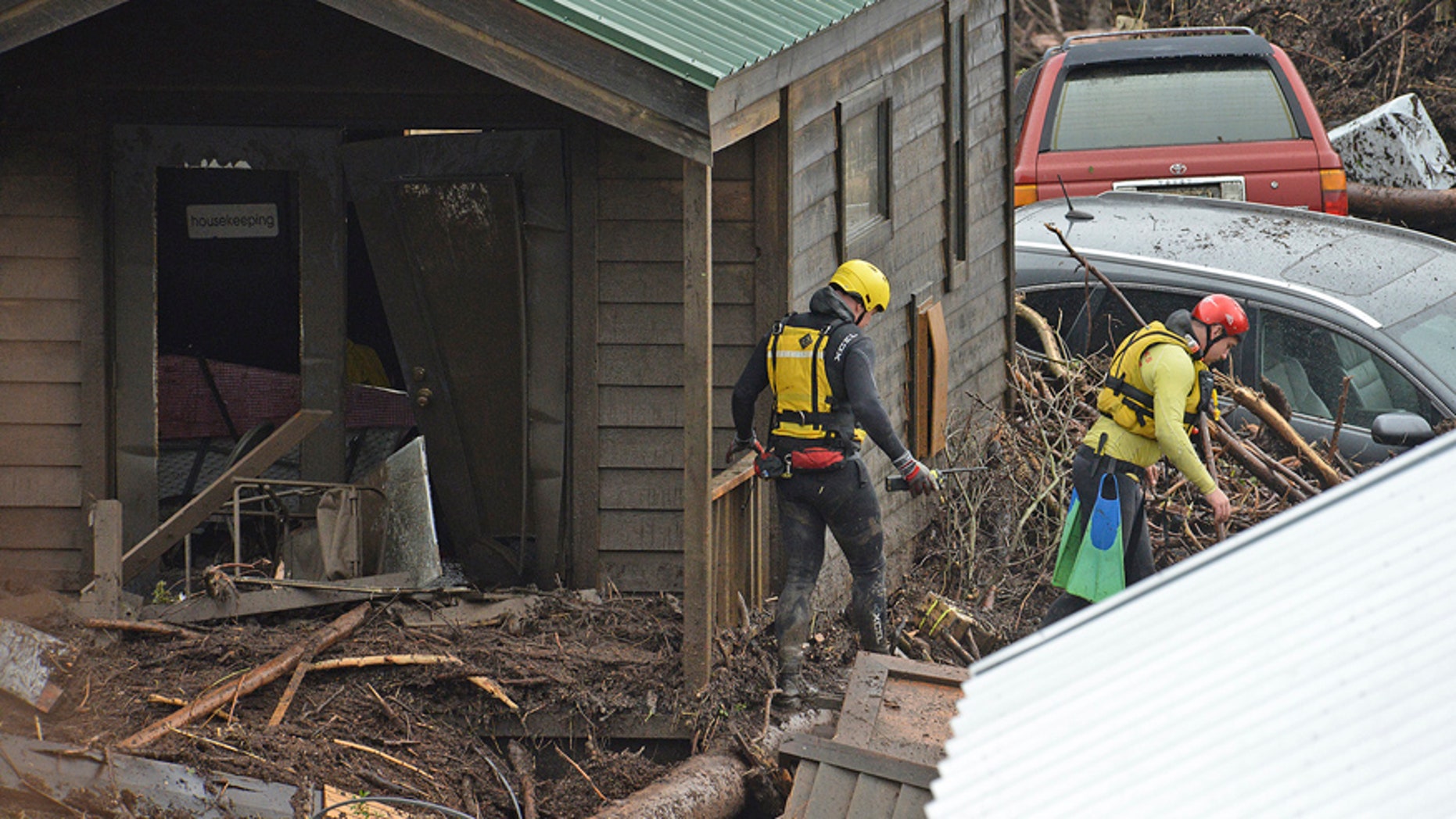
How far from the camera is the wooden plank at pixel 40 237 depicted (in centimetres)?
775

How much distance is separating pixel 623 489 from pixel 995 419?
3.16 m

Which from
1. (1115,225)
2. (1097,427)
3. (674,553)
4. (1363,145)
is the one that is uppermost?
(1363,145)

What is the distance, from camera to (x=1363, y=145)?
15.7 metres

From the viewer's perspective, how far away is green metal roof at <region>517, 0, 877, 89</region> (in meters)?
6.00

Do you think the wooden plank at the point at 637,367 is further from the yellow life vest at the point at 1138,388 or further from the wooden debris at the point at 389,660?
the yellow life vest at the point at 1138,388

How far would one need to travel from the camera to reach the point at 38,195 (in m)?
7.75

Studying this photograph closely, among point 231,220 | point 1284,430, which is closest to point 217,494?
point 231,220

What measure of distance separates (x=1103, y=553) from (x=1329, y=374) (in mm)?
2679

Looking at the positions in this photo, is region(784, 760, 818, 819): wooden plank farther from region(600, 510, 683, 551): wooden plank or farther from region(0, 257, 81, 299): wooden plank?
region(0, 257, 81, 299): wooden plank

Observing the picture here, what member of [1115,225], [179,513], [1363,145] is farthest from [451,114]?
[1363,145]

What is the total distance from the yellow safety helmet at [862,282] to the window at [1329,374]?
344cm

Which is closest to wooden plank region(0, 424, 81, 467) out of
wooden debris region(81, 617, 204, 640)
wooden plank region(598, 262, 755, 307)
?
wooden debris region(81, 617, 204, 640)

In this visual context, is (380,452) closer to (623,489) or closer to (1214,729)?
(623,489)

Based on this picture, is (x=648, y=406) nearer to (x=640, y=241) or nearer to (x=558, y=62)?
(x=640, y=241)
